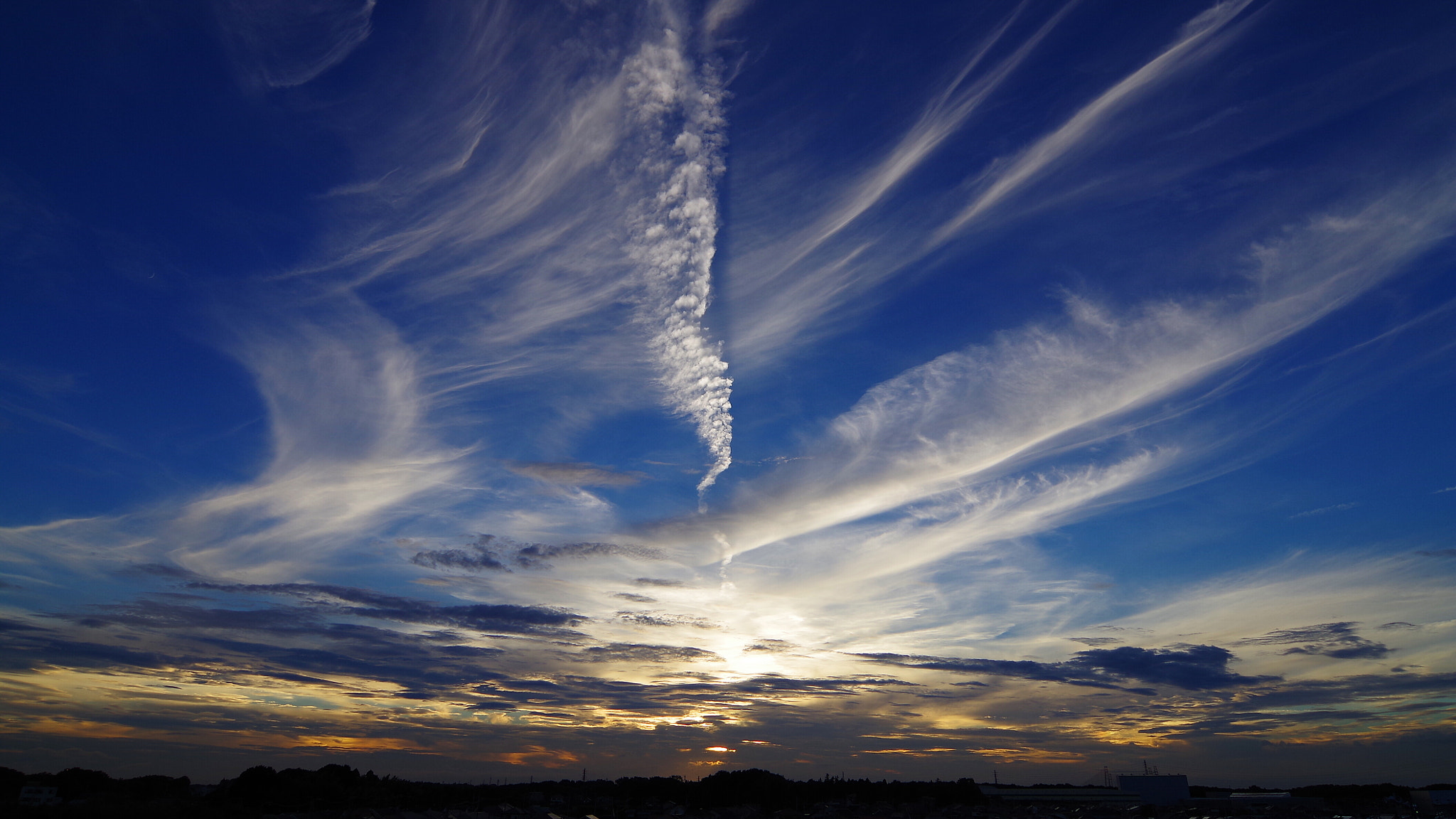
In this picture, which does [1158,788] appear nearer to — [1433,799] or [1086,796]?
[1086,796]

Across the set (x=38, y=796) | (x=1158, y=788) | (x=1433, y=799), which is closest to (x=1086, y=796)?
(x=1158, y=788)

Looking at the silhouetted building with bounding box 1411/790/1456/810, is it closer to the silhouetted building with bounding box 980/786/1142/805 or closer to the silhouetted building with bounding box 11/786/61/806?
the silhouetted building with bounding box 980/786/1142/805

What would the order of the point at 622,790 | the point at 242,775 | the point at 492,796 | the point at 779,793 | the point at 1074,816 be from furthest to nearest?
the point at 622,790, the point at 492,796, the point at 779,793, the point at 1074,816, the point at 242,775

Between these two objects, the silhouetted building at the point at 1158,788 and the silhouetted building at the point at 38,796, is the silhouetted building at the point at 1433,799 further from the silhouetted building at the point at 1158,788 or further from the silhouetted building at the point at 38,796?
the silhouetted building at the point at 38,796

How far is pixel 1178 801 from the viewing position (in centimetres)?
14538

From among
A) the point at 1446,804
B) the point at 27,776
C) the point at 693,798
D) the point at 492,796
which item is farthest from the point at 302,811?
the point at 1446,804

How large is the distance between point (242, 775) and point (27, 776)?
47675mm

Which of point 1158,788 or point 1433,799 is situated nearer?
point 1433,799

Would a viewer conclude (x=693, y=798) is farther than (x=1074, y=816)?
Yes

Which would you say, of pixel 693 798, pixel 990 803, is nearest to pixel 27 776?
pixel 693 798

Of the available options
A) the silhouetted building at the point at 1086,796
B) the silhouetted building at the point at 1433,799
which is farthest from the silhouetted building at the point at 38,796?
the silhouetted building at the point at 1433,799

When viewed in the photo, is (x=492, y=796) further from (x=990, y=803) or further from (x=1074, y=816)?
(x=1074, y=816)

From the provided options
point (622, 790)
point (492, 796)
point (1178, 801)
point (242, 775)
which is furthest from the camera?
point (622, 790)

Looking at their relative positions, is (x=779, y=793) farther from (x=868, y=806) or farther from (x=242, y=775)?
(x=242, y=775)
